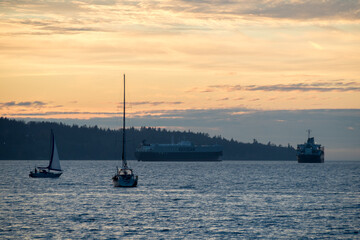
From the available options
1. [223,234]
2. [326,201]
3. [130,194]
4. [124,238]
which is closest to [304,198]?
[326,201]

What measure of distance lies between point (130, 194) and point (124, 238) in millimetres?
42750

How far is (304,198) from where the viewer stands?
89750mm

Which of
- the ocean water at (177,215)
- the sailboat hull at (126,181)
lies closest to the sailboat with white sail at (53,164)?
the sailboat hull at (126,181)

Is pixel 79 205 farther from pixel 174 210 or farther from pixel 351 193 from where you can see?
pixel 351 193

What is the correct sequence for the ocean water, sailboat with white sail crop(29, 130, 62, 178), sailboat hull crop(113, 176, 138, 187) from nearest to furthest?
the ocean water, sailboat hull crop(113, 176, 138, 187), sailboat with white sail crop(29, 130, 62, 178)

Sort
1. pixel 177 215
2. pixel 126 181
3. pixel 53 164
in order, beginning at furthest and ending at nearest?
pixel 53 164 < pixel 126 181 < pixel 177 215

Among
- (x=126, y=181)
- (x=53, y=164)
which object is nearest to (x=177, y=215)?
(x=126, y=181)

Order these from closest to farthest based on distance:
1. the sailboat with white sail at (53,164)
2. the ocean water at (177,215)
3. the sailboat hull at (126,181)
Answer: the ocean water at (177,215)
the sailboat hull at (126,181)
the sailboat with white sail at (53,164)

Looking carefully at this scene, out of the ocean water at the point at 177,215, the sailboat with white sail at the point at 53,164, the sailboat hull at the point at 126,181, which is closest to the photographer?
the ocean water at the point at 177,215

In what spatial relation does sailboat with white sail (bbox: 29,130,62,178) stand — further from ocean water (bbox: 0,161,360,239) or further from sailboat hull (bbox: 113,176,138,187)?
ocean water (bbox: 0,161,360,239)

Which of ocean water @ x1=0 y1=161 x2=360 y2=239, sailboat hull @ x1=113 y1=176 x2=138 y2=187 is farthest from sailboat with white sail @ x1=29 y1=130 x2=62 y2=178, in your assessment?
ocean water @ x1=0 y1=161 x2=360 y2=239

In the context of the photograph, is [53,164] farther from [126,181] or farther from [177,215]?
[177,215]

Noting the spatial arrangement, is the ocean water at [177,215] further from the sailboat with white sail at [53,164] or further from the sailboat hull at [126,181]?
the sailboat with white sail at [53,164]

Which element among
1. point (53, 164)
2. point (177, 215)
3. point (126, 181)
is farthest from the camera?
point (53, 164)
